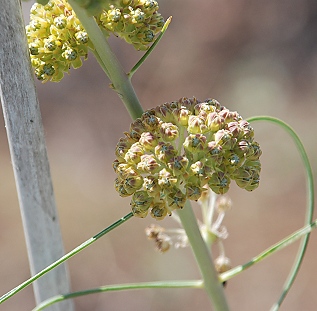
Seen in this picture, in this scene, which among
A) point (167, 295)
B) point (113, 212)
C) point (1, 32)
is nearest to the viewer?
point (1, 32)

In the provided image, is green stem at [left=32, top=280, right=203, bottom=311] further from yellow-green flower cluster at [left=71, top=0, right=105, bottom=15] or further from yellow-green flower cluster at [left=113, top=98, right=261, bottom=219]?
yellow-green flower cluster at [left=71, top=0, right=105, bottom=15]

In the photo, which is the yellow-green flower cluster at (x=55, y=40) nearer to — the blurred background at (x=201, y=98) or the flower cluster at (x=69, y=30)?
the flower cluster at (x=69, y=30)

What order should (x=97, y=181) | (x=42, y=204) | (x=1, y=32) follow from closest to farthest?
(x=1, y=32) < (x=42, y=204) < (x=97, y=181)

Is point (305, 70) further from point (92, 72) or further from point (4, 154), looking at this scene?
point (4, 154)

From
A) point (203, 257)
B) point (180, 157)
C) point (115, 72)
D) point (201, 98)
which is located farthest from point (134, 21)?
point (201, 98)

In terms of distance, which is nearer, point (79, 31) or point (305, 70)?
point (79, 31)

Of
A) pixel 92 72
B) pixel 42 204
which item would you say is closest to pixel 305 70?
pixel 92 72

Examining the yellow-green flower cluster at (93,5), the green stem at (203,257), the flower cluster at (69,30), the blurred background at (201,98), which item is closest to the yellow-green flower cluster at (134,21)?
the flower cluster at (69,30)
